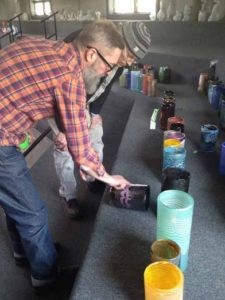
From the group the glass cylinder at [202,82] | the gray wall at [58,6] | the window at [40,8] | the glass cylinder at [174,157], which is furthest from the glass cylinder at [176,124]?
the window at [40,8]

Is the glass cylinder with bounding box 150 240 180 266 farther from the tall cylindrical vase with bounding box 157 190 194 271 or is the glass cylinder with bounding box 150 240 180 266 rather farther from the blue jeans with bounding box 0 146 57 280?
the blue jeans with bounding box 0 146 57 280

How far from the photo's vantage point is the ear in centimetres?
99

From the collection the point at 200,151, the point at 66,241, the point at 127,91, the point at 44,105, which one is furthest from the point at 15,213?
the point at 127,91

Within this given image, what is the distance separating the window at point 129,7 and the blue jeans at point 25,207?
4941 millimetres

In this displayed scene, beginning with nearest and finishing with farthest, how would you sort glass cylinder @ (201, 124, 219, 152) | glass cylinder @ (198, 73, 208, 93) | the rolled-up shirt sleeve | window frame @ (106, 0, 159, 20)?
the rolled-up shirt sleeve → glass cylinder @ (201, 124, 219, 152) → glass cylinder @ (198, 73, 208, 93) → window frame @ (106, 0, 159, 20)

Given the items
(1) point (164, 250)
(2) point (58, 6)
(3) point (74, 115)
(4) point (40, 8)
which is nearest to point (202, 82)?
(3) point (74, 115)

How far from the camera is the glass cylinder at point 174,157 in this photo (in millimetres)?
1271

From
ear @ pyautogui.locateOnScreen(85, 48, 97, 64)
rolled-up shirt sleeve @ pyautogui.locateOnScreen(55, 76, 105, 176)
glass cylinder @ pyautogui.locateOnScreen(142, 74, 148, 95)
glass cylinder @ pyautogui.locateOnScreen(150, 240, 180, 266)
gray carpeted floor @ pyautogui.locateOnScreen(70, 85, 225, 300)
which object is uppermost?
ear @ pyautogui.locateOnScreen(85, 48, 97, 64)

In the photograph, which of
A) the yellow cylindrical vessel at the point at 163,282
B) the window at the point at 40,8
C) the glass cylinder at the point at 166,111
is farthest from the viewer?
the window at the point at 40,8

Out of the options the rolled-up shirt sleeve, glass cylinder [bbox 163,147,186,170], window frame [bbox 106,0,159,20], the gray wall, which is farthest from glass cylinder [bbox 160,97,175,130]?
the gray wall

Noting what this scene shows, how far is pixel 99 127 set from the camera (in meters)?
1.91

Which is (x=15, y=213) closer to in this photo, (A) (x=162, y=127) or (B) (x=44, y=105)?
(B) (x=44, y=105)

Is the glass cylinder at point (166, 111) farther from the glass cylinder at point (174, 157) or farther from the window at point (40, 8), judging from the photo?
the window at point (40, 8)

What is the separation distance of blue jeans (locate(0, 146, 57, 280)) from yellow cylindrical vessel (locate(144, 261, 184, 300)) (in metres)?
0.57
